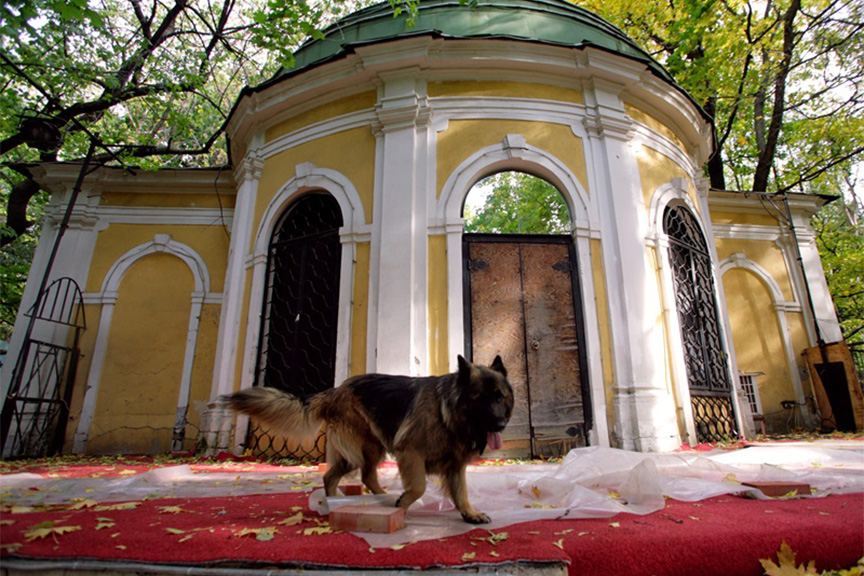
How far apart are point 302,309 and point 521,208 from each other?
54.2 feet

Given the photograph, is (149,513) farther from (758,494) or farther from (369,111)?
(369,111)

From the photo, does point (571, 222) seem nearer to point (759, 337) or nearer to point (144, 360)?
point (759, 337)

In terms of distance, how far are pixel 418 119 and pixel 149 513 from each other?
19.5 ft

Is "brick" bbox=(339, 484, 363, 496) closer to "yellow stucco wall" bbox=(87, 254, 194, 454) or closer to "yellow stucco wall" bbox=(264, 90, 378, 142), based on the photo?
"yellow stucco wall" bbox=(264, 90, 378, 142)

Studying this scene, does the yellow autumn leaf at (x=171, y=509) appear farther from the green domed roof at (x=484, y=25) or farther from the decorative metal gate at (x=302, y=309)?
the green domed roof at (x=484, y=25)

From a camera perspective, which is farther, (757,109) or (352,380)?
(757,109)

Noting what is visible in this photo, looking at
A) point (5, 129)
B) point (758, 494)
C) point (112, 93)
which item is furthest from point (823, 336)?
point (5, 129)

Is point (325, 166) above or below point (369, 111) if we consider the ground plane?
below

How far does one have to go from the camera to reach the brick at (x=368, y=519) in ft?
7.37

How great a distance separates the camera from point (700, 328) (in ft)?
26.3

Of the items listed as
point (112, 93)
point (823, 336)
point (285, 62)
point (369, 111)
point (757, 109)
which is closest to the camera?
point (285, 62)

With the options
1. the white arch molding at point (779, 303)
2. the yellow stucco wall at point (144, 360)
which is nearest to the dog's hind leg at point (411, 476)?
the yellow stucco wall at point (144, 360)

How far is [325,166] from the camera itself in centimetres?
757

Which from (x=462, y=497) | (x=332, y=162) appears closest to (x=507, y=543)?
(x=462, y=497)
